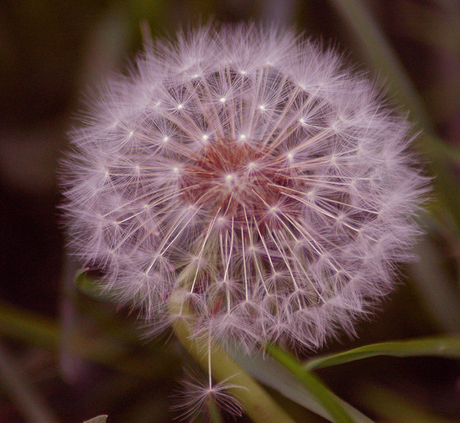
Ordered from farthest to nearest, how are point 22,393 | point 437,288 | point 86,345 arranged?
point 86,345
point 437,288
point 22,393

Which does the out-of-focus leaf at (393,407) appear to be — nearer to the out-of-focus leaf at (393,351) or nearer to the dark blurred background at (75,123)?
the dark blurred background at (75,123)

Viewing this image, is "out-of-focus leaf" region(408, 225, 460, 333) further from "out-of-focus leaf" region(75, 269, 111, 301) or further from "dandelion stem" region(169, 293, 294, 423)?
"out-of-focus leaf" region(75, 269, 111, 301)

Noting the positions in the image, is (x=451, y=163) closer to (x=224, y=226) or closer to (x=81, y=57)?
(x=224, y=226)

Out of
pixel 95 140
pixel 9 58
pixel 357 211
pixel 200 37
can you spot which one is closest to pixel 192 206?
pixel 95 140

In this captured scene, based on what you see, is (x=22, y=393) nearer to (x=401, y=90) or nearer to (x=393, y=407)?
(x=393, y=407)

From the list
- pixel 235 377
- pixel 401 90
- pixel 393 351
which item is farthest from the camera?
pixel 401 90

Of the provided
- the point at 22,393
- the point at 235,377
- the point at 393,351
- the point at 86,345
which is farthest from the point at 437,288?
the point at 22,393

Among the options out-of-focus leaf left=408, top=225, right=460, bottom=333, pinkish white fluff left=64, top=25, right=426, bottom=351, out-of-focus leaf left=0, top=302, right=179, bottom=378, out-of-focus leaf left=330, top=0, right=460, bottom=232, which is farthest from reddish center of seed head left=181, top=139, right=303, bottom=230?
out-of-focus leaf left=0, top=302, right=179, bottom=378

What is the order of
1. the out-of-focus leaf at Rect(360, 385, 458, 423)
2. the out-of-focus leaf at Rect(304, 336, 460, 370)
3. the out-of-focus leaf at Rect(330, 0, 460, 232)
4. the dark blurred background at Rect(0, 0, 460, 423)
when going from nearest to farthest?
the out-of-focus leaf at Rect(304, 336, 460, 370) → the out-of-focus leaf at Rect(330, 0, 460, 232) → the out-of-focus leaf at Rect(360, 385, 458, 423) → the dark blurred background at Rect(0, 0, 460, 423)
